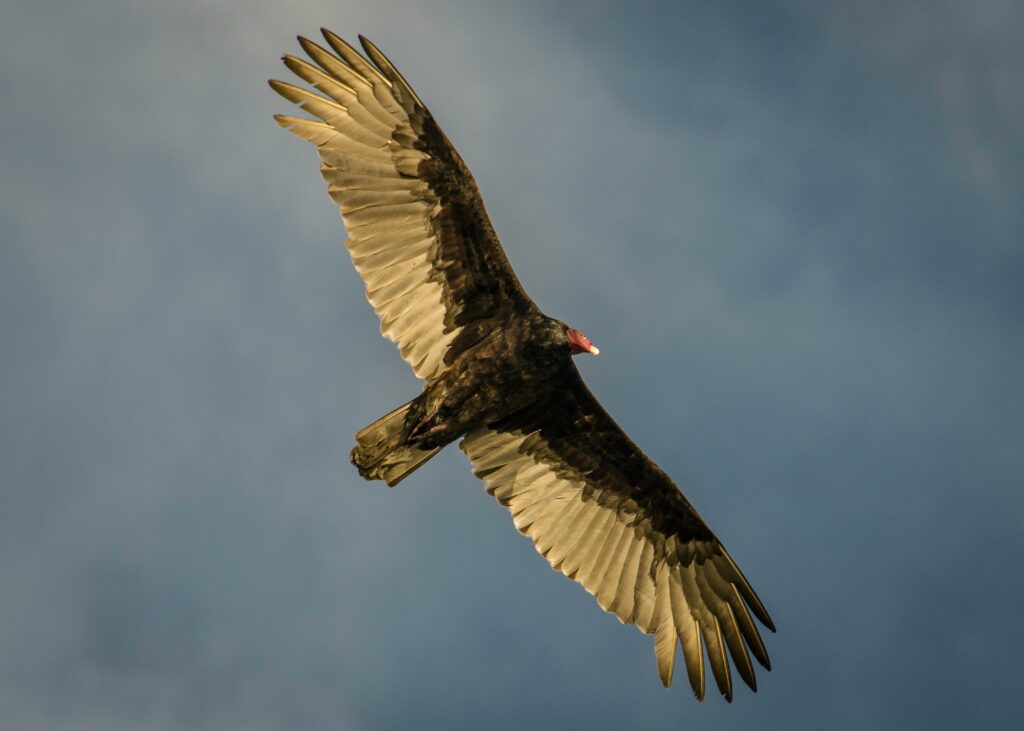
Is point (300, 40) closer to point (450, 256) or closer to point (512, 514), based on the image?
point (450, 256)

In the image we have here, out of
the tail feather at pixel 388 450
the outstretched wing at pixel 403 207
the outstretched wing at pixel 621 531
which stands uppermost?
the outstretched wing at pixel 403 207

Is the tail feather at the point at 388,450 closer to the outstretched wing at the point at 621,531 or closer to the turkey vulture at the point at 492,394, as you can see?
the turkey vulture at the point at 492,394

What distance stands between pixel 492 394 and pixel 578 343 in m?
0.82

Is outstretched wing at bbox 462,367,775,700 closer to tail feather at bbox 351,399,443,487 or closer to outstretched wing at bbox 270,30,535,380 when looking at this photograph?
tail feather at bbox 351,399,443,487

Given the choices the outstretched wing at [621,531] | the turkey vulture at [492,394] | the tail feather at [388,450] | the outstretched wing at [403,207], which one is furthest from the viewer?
the outstretched wing at [621,531]

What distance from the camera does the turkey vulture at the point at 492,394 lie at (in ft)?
34.4

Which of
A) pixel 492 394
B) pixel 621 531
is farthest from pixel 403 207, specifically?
Answer: pixel 621 531

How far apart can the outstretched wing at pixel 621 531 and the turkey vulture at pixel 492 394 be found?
1 cm

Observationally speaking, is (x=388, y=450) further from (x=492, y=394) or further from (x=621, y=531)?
(x=621, y=531)

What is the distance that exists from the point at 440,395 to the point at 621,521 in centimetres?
225

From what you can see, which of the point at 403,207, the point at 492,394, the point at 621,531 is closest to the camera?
the point at 403,207

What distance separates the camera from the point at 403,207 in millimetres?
10633

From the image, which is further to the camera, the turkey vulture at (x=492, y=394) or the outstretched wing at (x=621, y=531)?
the outstretched wing at (x=621, y=531)

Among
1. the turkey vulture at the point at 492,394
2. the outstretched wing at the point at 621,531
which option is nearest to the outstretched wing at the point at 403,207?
the turkey vulture at the point at 492,394
